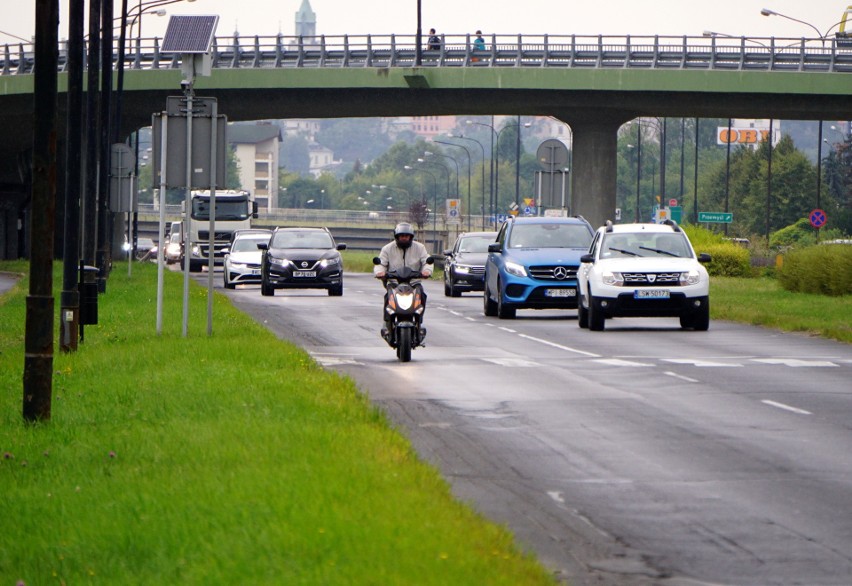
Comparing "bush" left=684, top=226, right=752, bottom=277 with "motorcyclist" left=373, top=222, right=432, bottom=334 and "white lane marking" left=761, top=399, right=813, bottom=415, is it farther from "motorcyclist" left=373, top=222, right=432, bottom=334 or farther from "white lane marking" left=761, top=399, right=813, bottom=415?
"white lane marking" left=761, top=399, right=813, bottom=415

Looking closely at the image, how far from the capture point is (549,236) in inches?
1325

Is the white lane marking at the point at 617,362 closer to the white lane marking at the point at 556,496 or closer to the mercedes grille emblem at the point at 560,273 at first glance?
the white lane marking at the point at 556,496

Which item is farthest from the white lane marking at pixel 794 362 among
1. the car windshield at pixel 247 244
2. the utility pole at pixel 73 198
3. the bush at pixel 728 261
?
the bush at pixel 728 261

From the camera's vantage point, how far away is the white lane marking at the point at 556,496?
9.61m

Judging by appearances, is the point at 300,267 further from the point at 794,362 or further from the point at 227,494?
the point at 227,494

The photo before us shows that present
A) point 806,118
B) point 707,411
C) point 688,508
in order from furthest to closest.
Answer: point 806,118
point 707,411
point 688,508

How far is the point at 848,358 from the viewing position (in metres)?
21.7

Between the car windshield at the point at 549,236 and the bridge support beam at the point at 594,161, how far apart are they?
28.3m

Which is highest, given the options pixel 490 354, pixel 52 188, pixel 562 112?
pixel 562 112

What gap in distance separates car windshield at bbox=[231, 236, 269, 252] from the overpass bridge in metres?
9.94

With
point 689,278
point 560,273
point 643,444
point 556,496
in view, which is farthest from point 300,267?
point 556,496

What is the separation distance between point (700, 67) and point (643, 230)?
31000 mm

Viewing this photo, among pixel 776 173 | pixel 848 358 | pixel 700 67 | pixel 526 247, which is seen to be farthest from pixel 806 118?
pixel 776 173

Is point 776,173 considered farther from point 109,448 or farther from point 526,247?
point 109,448
